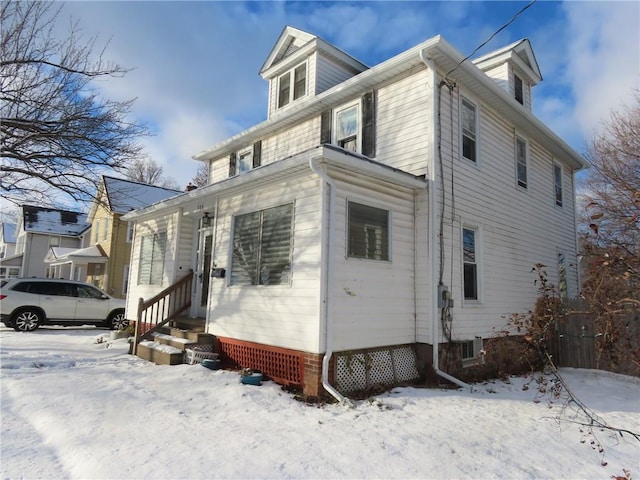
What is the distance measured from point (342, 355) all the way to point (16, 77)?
9957mm

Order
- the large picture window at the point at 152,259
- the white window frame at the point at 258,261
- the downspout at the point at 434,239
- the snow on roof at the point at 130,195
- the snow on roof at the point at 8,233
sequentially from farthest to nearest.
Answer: the snow on roof at the point at 8,233 → the snow on roof at the point at 130,195 → the large picture window at the point at 152,259 → the downspout at the point at 434,239 → the white window frame at the point at 258,261

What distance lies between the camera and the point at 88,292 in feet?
48.1

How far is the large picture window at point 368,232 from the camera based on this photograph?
21.9ft

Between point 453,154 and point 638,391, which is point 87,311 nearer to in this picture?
point 453,154

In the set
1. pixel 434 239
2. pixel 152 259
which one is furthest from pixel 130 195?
pixel 434 239

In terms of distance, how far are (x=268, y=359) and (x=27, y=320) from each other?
34.5 ft

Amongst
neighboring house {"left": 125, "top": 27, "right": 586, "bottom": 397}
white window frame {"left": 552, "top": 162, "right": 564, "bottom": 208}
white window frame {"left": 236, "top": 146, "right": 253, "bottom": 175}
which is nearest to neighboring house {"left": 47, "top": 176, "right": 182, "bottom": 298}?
white window frame {"left": 236, "top": 146, "right": 253, "bottom": 175}

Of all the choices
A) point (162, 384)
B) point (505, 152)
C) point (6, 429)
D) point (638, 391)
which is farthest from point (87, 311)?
point (638, 391)

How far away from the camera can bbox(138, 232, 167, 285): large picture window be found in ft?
Result: 36.0

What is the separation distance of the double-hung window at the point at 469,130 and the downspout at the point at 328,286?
3785 millimetres

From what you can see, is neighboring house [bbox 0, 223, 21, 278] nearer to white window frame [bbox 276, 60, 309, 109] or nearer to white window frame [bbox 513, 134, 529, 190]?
white window frame [bbox 276, 60, 309, 109]

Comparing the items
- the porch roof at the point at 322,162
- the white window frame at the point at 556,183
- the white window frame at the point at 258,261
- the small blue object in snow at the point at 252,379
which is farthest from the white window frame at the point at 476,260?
the white window frame at the point at 556,183

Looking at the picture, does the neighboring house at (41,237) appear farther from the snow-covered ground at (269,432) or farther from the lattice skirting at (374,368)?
the lattice skirting at (374,368)

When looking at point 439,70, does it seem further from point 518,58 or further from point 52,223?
point 52,223
